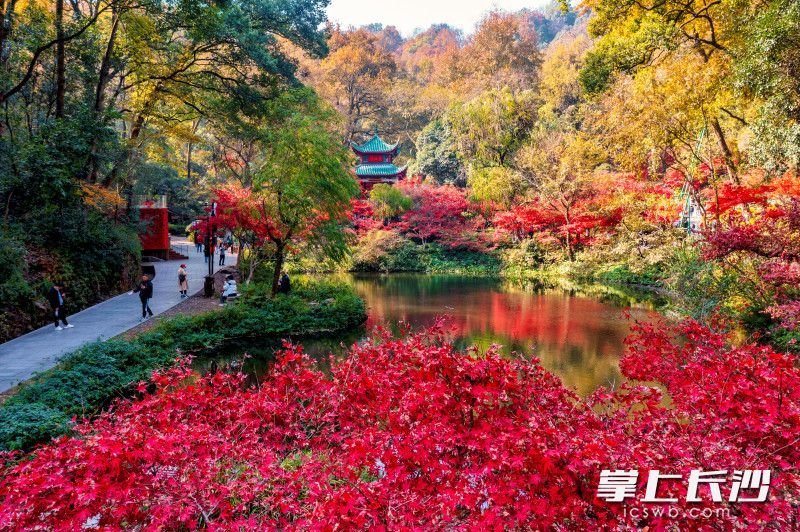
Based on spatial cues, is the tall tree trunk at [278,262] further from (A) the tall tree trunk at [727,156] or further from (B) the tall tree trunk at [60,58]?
(A) the tall tree trunk at [727,156]

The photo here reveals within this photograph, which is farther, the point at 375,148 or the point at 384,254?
the point at 375,148

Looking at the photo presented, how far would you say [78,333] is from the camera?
33.1 ft

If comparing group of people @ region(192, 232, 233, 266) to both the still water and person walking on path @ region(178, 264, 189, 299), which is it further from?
person walking on path @ region(178, 264, 189, 299)

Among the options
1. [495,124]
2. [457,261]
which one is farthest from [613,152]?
[495,124]

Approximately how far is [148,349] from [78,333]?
1.89 metres

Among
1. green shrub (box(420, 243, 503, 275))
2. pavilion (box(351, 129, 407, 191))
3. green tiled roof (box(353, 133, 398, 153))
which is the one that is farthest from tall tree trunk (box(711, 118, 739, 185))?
green tiled roof (box(353, 133, 398, 153))

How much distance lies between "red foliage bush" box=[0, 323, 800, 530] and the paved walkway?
4.94 metres

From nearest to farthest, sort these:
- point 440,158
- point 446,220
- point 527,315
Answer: point 527,315, point 446,220, point 440,158

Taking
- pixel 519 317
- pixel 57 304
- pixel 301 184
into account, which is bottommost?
pixel 519 317

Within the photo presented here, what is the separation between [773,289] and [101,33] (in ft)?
59.4

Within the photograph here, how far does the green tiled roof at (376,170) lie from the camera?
34062 mm

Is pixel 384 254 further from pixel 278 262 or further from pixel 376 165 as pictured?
pixel 278 262

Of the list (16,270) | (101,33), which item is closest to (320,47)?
(101,33)

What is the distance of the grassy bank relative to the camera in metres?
6.02
